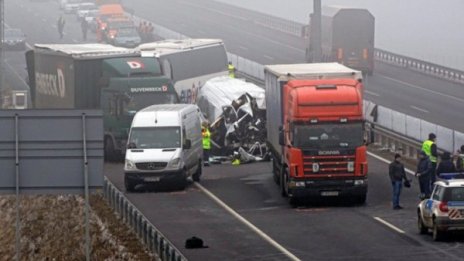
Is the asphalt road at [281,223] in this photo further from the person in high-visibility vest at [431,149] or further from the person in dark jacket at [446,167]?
the person in dark jacket at [446,167]

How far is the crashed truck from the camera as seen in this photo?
145ft

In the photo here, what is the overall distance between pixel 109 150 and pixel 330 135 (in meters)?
13.9

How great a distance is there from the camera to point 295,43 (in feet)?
316

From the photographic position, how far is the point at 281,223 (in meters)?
30.2

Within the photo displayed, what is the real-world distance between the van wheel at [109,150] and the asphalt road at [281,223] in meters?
4.81

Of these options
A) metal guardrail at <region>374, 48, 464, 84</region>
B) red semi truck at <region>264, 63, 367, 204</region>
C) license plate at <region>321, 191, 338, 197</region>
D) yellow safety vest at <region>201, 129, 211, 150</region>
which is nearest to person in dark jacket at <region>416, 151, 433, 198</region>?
red semi truck at <region>264, 63, 367, 204</region>

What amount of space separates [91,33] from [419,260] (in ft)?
262

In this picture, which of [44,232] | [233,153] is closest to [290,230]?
[44,232]

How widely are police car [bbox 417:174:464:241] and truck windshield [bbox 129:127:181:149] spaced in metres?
11.5

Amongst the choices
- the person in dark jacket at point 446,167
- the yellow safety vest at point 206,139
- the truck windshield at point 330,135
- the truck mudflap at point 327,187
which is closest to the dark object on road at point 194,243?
the truck mudflap at point 327,187

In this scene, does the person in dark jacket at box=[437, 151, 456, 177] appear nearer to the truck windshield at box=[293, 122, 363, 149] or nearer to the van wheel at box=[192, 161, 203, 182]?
the truck windshield at box=[293, 122, 363, 149]

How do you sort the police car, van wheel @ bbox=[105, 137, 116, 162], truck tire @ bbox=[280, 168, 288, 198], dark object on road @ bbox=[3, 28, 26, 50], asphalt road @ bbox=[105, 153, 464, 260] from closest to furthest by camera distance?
asphalt road @ bbox=[105, 153, 464, 260] → the police car → truck tire @ bbox=[280, 168, 288, 198] → van wheel @ bbox=[105, 137, 116, 162] → dark object on road @ bbox=[3, 28, 26, 50]

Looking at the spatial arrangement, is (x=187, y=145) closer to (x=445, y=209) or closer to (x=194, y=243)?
(x=194, y=243)

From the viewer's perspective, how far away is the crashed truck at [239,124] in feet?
145
